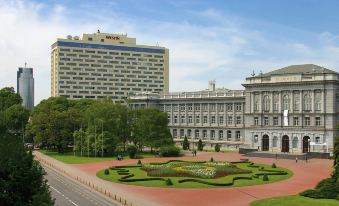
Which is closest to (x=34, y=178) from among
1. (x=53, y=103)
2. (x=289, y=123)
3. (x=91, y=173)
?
(x=91, y=173)

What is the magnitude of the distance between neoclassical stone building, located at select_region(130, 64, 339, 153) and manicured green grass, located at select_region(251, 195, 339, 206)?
58.5 m

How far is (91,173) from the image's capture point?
273 feet

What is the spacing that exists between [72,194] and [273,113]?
73593 mm

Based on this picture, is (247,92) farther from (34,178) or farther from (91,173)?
(34,178)

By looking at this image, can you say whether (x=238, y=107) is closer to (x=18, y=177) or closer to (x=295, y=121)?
(x=295, y=121)

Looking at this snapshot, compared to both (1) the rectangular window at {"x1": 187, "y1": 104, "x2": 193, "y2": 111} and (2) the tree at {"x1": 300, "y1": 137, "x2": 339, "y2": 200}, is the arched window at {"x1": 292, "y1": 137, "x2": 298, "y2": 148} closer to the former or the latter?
(1) the rectangular window at {"x1": 187, "y1": 104, "x2": 193, "y2": 111}

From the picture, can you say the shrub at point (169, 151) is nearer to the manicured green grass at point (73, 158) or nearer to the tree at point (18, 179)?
the manicured green grass at point (73, 158)

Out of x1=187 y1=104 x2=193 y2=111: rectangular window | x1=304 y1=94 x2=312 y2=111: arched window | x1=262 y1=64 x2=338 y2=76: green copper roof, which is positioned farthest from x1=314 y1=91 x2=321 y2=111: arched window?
x1=187 y1=104 x2=193 y2=111: rectangular window

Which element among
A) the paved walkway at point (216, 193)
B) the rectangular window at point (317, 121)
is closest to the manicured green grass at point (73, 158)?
the paved walkway at point (216, 193)

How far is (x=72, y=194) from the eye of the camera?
62.3 m

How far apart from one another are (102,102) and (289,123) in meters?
50.1

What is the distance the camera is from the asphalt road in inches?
2200

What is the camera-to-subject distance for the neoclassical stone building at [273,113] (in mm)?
112812

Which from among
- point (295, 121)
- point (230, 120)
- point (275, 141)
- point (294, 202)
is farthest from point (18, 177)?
point (230, 120)
